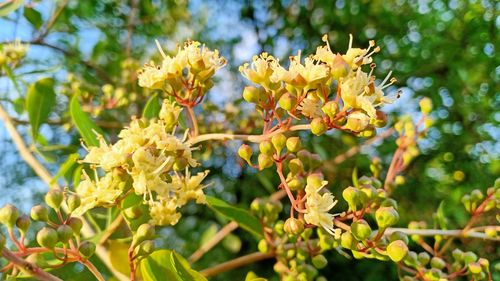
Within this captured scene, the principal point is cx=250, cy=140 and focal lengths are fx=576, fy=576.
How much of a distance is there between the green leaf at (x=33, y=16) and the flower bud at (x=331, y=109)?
1323mm

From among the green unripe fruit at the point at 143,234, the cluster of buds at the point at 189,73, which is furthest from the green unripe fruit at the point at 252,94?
the green unripe fruit at the point at 143,234

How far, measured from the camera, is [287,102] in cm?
86

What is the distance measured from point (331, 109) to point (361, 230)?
0.58 ft

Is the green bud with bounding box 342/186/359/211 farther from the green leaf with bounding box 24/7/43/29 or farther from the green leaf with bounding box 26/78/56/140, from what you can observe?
the green leaf with bounding box 24/7/43/29

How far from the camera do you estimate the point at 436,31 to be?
2426 millimetres

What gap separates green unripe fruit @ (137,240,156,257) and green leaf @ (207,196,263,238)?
0.28m

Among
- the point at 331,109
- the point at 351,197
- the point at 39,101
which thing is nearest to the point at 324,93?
the point at 331,109

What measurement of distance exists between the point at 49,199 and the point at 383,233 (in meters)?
0.51

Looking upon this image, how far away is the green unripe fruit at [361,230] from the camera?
0.81 m

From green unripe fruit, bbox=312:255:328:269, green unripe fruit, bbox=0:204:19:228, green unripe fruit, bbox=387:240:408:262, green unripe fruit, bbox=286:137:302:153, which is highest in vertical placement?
green unripe fruit, bbox=286:137:302:153

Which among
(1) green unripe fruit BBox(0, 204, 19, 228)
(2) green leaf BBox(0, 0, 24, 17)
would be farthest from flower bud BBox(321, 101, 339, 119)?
(2) green leaf BBox(0, 0, 24, 17)

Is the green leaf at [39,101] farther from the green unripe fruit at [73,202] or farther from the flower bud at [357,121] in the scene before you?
the flower bud at [357,121]

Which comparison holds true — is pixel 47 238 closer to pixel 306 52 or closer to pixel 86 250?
pixel 86 250

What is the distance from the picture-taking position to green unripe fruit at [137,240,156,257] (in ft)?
2.80
